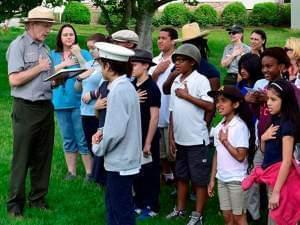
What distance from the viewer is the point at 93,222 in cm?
692

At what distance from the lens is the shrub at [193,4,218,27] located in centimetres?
3678

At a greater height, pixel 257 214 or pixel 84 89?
pixel 84 89

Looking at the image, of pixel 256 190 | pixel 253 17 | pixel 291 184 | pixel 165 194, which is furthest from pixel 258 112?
pixel 253 17

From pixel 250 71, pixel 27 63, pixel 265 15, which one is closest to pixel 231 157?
pixel 250 71

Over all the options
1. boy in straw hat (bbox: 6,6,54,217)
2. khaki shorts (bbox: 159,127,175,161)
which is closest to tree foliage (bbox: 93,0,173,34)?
khaki shorts (bbox: 159,127,175,161)

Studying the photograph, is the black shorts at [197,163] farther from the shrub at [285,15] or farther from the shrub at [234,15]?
the shrub at [285,15]

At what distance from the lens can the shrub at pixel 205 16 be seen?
121ft

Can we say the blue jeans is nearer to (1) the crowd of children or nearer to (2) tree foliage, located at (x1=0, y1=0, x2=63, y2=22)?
(1) the crowd of children

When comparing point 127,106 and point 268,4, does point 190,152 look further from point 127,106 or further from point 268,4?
point 268,4

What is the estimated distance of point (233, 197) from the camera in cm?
607

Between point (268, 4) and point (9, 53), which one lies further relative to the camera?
point (268, 4)

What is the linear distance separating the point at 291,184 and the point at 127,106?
1.43 metres

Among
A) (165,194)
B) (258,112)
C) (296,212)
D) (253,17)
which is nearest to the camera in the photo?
(296,212)

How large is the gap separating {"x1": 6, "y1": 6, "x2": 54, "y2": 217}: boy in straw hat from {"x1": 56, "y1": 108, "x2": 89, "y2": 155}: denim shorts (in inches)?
46.3
